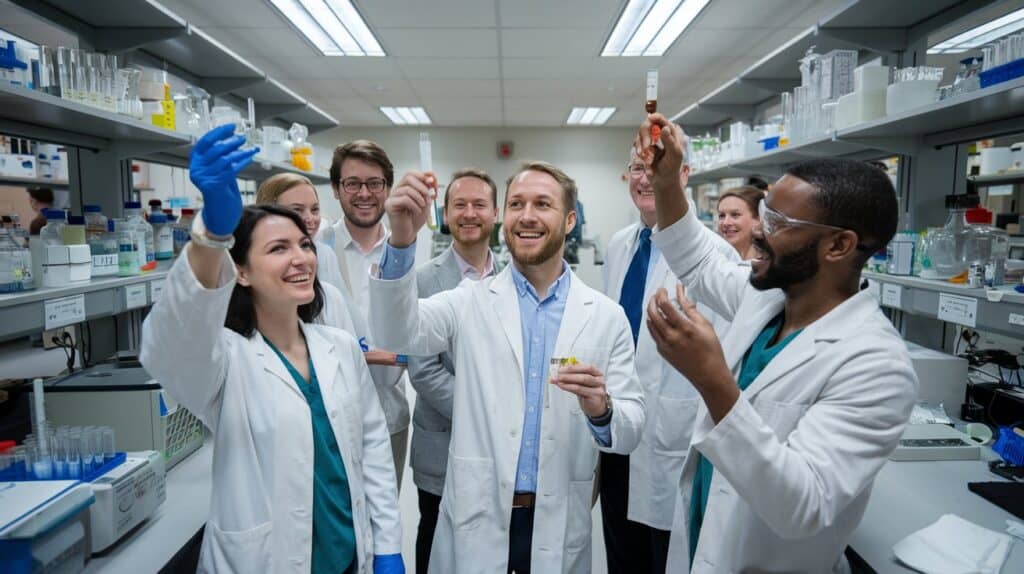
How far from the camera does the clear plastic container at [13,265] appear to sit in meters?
1.43

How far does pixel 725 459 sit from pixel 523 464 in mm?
632

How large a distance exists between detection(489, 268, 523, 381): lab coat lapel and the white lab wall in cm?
845

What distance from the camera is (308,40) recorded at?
16.3 ft

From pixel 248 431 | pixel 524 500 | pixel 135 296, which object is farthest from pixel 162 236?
pixel 524 500

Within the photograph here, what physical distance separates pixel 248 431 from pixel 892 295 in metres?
2.15

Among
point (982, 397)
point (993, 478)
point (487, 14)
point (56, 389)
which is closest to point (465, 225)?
point (56, 389)

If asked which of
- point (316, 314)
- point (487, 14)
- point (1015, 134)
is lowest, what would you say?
point (316, 314)

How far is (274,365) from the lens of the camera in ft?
4.21

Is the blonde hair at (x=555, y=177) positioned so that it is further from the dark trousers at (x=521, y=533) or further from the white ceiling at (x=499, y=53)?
the white ceiling at (x=499, y=53)

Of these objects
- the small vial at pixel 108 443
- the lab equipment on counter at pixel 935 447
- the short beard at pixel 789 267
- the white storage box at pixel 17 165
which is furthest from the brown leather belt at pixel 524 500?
the white storage box at pixel 17 165

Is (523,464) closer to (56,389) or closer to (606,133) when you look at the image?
(56,389)

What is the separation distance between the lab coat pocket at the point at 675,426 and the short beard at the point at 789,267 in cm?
79

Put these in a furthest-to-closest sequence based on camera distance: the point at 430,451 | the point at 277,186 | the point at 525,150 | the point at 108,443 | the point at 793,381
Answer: the point at 525,150 → the point at 277,186 → the point at 430,451 → the point at 108,443 → the point at 793,381

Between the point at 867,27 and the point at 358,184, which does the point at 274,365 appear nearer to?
the point at 358,184
